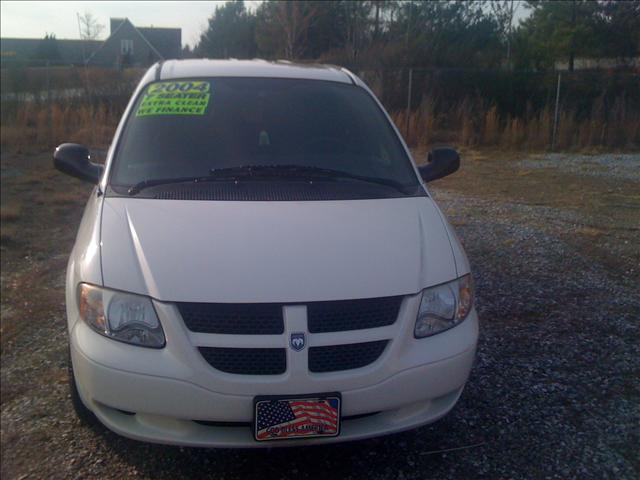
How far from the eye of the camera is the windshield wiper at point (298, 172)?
3.81 metres

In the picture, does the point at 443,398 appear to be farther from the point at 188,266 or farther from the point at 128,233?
the point at 128,233

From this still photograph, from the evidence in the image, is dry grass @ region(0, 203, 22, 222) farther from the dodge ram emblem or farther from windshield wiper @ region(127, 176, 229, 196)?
the dodge ram emblem

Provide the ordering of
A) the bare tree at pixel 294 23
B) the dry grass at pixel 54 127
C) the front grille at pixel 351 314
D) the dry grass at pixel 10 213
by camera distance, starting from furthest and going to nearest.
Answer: the bare tree at pixel 294 23
the dry grass at pixel 54 127
the dry grass at pixel 10 213
the front grille at pixel 351 314

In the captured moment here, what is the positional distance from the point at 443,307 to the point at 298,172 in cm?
128

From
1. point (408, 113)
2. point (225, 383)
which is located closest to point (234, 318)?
point (225, 383)

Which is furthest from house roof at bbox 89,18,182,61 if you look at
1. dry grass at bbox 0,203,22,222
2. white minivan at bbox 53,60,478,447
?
white minivan at bbox 53,60,478,447

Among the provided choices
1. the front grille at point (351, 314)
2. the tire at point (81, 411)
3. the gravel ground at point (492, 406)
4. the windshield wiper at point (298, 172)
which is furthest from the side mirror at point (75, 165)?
the front grille at point (351, 314)

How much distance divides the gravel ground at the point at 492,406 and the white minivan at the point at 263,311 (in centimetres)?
32

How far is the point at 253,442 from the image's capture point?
2.69 m

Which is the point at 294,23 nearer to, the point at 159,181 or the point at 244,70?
the point at 244,70

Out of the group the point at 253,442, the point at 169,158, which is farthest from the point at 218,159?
the point at 253,442

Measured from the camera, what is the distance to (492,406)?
361cm

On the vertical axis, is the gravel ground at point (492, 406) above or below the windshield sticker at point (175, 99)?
below

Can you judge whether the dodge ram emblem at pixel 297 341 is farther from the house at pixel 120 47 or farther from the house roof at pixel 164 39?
the house roof at pixel 164 39
